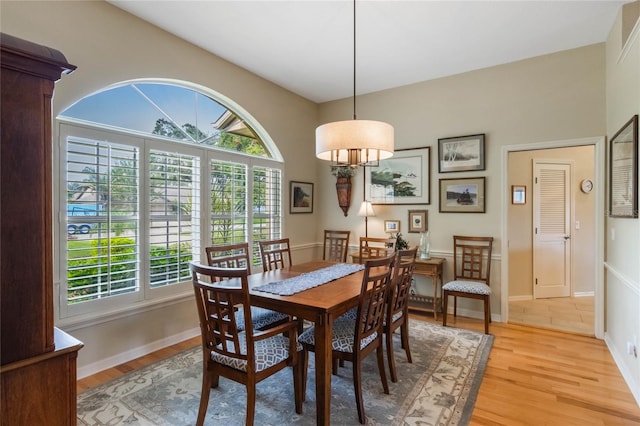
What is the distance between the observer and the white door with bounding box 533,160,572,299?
4.80 metres

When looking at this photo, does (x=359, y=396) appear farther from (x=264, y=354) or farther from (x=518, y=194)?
(x=518, y=194)

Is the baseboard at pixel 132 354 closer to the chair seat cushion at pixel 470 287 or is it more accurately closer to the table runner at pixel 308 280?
the table runner at pixel 308 280

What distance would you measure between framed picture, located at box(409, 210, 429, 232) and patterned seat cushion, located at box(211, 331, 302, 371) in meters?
2.85

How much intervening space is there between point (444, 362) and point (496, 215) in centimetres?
199

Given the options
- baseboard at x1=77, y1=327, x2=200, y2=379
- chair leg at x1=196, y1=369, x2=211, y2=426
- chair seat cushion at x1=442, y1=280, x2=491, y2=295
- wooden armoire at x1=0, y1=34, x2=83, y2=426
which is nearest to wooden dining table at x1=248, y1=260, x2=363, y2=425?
chair leg at x1=196, y1=369, x2=211, y2=426

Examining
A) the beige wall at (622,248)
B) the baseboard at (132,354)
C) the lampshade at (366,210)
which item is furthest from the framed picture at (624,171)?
the baseboard at (132,354)

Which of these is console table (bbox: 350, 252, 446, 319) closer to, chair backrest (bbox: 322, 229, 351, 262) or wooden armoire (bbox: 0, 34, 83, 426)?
chair backrest (bbox: 322, 229, 351, 262)

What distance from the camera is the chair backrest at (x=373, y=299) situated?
2010 mm

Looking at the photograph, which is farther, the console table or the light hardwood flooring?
the console table

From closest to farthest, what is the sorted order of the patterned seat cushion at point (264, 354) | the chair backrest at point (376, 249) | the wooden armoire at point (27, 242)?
the wooden armoire at point (27, 242) → the patterned seat cushion at point (264, 354) → the chair backrest at point (376, 249)

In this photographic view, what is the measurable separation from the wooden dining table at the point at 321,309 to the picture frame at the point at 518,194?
3609mm

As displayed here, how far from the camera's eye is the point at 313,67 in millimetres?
3877

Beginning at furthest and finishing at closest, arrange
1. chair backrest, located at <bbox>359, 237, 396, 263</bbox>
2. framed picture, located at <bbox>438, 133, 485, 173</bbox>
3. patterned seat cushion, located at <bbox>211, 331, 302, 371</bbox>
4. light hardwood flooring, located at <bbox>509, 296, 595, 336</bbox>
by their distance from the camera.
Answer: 1. framed picture, located at <bbox>438, 133, 485, 173</bbox>
2. chair backrest, located at <bbox>359, 237, 396, 263</bbox>
3. light hardwood flooring, located at <bbox>509, 296, 595, 336</bbox>
4. patterned seat cushion, located at <bbox>211, 331, 302, 371</bbox>

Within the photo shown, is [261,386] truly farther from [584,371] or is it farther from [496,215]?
[496,215]
